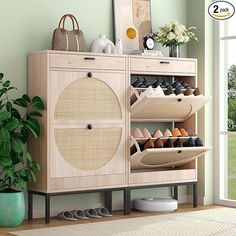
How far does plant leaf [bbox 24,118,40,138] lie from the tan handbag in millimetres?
791

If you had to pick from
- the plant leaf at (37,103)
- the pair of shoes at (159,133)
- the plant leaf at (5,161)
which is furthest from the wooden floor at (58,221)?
the plant leaf at (37,103)

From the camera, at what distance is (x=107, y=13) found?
736 cm

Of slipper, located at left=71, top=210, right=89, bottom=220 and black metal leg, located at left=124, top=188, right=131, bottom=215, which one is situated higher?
black metal leg, located at left=124, top=188, right=131, bottom=215

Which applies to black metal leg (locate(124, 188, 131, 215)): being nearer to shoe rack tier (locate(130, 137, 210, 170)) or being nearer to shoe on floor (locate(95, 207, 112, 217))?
shoe on floor (locate(95, 207, 112, 217))

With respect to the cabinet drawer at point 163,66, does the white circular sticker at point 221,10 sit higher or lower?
higher

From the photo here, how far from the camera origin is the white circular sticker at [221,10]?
780 cm

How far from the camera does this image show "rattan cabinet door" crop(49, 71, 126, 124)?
6.49m

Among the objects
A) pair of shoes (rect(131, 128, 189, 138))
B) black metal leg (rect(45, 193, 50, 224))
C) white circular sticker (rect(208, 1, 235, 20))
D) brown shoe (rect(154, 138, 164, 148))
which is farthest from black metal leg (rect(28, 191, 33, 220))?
white circular sticker (rect(208, 1, 235, 20))

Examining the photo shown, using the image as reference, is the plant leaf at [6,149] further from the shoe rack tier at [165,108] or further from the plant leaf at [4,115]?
the shoe rack tier at [165,108]

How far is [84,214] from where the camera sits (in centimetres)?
682

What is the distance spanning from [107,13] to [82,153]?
1.66 meters

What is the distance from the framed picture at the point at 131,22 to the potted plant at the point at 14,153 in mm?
1448

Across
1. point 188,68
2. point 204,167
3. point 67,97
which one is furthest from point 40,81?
point 204,167

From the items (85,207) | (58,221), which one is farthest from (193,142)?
(58,221)
